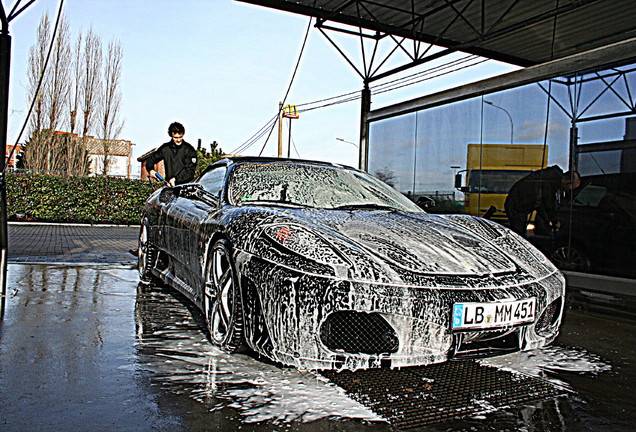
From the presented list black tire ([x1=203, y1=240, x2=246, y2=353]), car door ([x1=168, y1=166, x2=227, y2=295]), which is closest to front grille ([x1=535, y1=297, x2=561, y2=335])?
black tire ([x1=203, y1=240, x2=246, y2=353])

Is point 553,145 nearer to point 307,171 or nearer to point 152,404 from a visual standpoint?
point 307,171

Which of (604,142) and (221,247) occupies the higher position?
(604,142)

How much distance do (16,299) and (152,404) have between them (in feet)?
9.83

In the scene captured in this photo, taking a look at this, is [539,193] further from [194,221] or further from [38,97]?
[38,97]

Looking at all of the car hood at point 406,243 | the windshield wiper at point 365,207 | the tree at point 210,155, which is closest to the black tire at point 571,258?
the windshield wiper at point 365,207

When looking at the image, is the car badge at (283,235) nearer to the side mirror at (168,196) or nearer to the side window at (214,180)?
the side window at (214,180)

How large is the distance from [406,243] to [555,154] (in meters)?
5.71

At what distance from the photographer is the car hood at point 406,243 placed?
2.96 metres

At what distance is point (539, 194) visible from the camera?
322 inches

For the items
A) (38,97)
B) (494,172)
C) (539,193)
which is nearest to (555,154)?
(539,193)

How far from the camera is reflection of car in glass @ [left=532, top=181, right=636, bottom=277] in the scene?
7.00 m

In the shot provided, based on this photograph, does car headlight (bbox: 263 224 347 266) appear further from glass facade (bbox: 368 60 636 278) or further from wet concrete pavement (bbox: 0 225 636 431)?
glass facade (bbox: 368 60 636 278)

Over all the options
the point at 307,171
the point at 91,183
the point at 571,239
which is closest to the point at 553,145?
the point at 571,239

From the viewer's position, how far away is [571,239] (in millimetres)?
→ 7699
